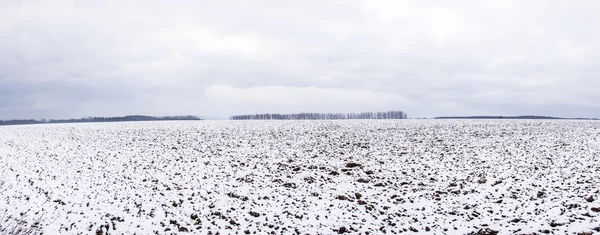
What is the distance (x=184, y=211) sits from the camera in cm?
1522

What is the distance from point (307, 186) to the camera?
19.0 meters

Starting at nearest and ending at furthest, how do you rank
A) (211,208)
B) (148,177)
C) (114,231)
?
(114,231), (211,208), (148,177)

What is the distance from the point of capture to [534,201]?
49.9 ft

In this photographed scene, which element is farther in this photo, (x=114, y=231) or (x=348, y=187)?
(x=348, y=187)

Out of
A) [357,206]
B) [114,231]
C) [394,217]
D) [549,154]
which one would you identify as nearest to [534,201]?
[394,217]

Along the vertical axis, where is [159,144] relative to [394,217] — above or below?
above

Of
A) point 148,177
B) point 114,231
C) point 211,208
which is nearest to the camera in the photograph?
point 114,231

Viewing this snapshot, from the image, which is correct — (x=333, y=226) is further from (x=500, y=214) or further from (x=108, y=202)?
(x=108, y=202)

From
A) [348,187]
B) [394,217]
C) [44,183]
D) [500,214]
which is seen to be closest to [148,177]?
[44,183]

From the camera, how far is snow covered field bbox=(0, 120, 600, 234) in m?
13.9

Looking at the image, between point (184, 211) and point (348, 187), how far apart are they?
929 centimetres

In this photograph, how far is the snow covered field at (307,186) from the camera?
1389cm

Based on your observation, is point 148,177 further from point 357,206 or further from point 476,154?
point 476,154

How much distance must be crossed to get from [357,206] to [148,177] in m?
13.1
